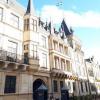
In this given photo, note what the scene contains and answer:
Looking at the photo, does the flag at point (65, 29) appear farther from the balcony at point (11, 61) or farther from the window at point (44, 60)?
the balcony at point (11, 61)

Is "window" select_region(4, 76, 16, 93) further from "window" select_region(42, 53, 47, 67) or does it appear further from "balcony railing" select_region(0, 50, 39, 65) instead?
"window" select_region(42, 53, 47, 67)

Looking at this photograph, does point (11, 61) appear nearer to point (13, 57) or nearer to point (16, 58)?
point (13, 57)

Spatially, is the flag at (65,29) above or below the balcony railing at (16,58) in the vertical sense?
above

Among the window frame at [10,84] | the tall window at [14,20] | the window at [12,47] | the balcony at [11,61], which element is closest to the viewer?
the balcony at [11,61]

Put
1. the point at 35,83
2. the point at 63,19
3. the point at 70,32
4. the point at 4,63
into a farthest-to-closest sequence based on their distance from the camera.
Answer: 1. the point at 63,19
2. the point at 70,32
3. the point at 35,83
4. the point at 4,63

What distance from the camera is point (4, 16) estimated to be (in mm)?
20109

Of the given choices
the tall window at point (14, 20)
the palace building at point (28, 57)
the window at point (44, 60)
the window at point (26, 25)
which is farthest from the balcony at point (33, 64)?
the tall window at point (14, 20)

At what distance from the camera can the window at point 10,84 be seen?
18172 mm

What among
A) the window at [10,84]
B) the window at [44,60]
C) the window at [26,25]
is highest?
the window at [26,25]

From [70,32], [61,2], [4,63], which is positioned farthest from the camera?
[70,32]

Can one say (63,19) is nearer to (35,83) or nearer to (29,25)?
(29,25)

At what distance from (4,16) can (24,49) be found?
5.36 metres

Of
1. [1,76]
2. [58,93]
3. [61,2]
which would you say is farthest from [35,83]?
[61,2]

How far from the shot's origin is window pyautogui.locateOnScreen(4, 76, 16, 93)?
18.2m
